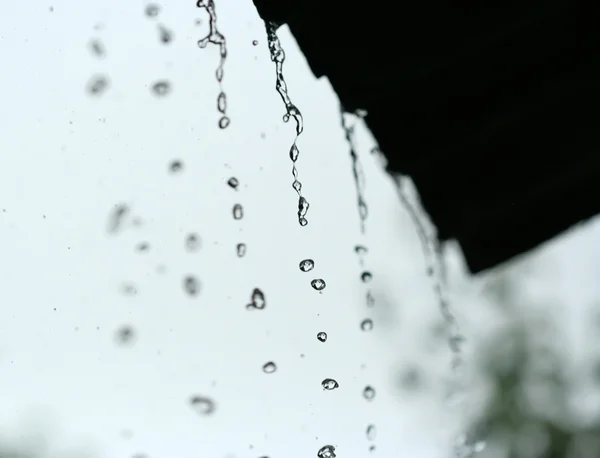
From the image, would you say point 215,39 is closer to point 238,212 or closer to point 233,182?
point 233,182

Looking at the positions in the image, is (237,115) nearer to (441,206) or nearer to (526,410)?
(441,206)

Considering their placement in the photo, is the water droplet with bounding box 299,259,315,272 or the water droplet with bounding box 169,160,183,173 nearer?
the water droplet with bounding box 299,259,315,272

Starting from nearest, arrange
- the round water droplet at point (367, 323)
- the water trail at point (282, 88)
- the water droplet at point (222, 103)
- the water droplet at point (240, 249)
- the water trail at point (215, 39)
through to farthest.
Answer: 1. the water trail at point (282, 88)
2. the water trail at point (215, 39)
3. the water droplet at point (222, 103)
4. the water droplet at point (240, 249)
5. the round water droplet at point (367, 323)

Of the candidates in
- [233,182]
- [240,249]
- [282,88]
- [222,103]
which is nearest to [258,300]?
[240,249]

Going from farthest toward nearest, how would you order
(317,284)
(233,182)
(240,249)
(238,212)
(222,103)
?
1. (240,249)
2. (238,212)
3. (233,182)
4. (317,284)
5. (222,103)

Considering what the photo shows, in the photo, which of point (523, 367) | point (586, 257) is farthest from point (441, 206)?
point (586, 257)

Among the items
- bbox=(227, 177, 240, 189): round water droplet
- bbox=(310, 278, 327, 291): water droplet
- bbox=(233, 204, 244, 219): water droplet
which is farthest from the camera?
bbox=(233, 204, 244, 219): water droplet

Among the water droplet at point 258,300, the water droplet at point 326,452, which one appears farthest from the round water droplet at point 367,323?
the water droplet at point 326,452

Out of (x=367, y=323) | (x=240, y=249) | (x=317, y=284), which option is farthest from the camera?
(x=367, y=323)

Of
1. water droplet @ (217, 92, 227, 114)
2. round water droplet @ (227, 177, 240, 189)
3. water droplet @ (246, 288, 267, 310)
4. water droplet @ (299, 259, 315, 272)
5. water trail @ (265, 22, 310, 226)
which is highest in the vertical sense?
water droplet @ (217, 92, 227, 114)

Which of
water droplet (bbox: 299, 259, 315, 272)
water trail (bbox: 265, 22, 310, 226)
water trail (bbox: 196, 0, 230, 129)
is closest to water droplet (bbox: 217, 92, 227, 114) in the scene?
water trail (bbox: 196, 0, 230, 129)

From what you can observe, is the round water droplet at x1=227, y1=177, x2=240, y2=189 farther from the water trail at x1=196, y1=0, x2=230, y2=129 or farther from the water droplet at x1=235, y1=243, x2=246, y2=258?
the water droplet at x1=235, y1=243, x2=246, y2=258

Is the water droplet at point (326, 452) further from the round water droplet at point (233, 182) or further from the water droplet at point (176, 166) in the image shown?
the water droplet at point (176, 166)
